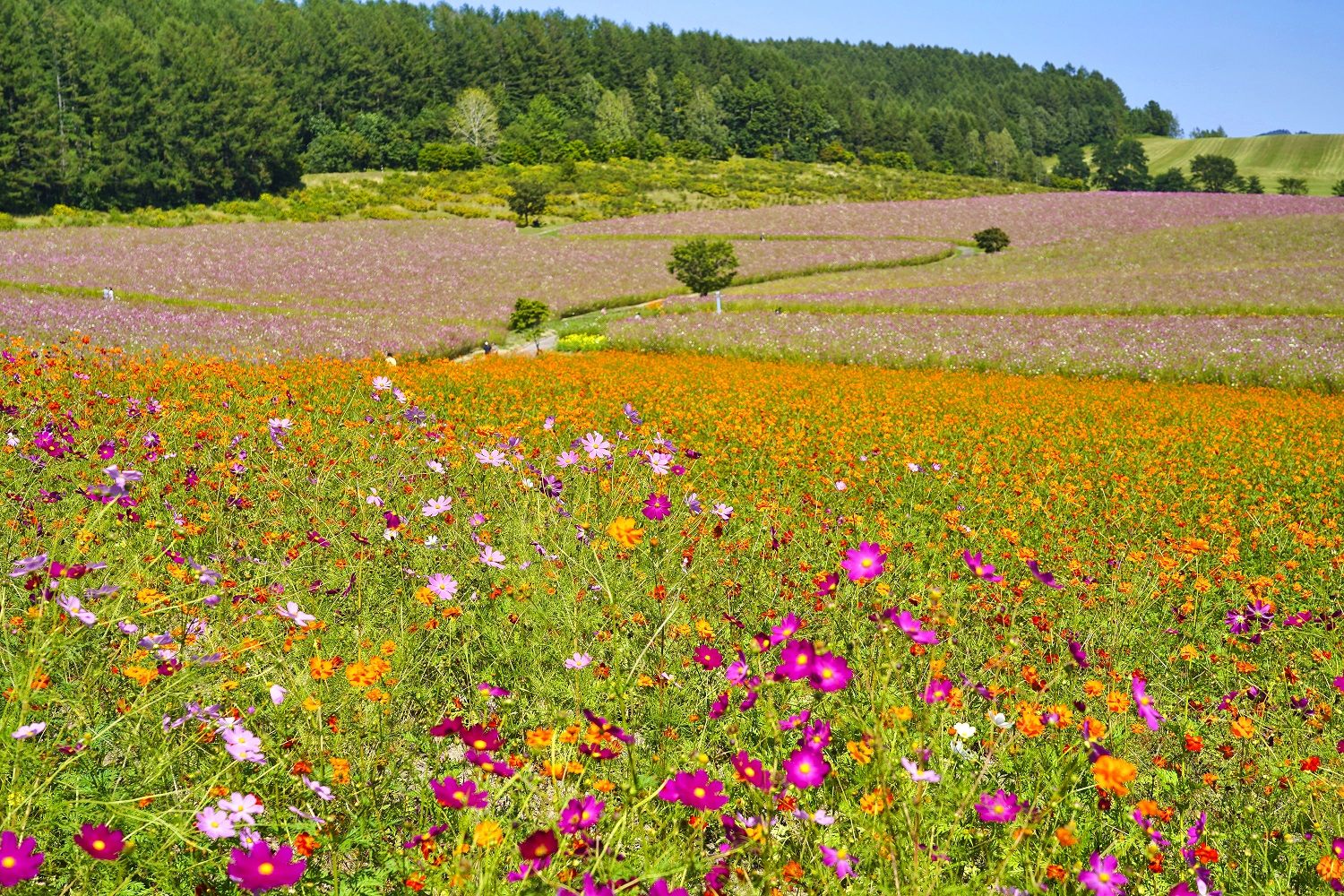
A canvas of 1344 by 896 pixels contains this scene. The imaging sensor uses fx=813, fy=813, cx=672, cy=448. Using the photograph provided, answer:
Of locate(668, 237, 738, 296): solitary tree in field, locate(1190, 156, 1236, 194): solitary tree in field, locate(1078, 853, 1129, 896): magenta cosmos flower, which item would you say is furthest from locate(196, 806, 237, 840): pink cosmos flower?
locate(1190, 156, 1236, 194): solitary tree in field

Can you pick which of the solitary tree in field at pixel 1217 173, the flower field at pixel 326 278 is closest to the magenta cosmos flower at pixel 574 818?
the flower field at pixel 326 278

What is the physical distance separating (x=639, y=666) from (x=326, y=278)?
94.6 ft

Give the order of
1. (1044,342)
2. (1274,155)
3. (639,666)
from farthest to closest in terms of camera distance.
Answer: (1274,155), (1044,342), (639,666)

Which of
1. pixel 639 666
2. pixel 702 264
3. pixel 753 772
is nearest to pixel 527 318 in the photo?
pixel 702 264

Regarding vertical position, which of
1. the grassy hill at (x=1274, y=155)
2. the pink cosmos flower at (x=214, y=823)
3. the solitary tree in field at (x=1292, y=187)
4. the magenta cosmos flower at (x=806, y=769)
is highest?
the grassy hill at (x=1274, y=155)

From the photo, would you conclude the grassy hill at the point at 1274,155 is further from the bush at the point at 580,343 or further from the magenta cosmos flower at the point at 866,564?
the magenta cosmos flower at the point at 866,564

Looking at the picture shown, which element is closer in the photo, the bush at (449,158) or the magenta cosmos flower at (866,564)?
the magenta cosmos flower at (866,564)

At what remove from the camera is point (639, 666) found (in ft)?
9.39

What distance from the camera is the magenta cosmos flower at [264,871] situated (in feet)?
4.80

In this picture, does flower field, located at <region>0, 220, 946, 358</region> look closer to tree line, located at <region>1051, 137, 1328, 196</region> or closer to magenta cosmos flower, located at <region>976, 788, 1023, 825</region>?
magenta cosmos flower, located at <region>976, 788, 1023, 825</region>

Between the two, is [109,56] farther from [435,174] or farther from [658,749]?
[658,749]

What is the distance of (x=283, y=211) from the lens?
51406mm

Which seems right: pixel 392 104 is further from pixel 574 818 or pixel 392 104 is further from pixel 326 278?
pixel 574 818

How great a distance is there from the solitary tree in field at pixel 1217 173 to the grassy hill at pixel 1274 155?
585 centimetres
